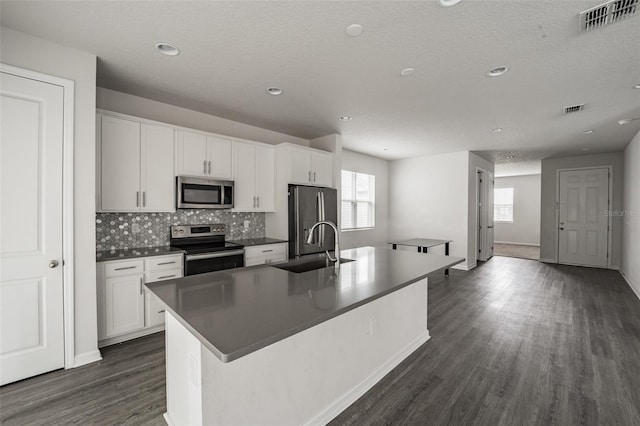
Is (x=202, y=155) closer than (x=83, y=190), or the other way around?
(x=83, y=190)

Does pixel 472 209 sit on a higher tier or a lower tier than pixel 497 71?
lower

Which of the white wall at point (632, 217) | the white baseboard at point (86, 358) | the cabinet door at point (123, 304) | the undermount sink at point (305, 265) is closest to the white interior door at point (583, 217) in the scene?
the white wall at point (632, 217)

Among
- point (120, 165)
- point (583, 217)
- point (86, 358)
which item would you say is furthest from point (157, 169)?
point (583, 217)

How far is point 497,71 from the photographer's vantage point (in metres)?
2.66

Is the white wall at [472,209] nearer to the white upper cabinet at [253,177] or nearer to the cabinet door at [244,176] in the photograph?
the white upper cabinet at [253,177]

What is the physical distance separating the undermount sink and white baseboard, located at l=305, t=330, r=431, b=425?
0.91m

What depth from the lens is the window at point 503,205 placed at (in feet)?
36.9

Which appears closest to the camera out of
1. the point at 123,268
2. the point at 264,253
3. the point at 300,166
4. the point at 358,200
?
the point at 123,268

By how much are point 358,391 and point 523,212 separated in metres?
11.5

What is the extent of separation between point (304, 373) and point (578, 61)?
10.8ft

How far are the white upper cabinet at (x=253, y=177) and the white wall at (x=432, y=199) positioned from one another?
4.11m

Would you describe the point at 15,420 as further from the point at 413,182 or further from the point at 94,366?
the point at 413,182

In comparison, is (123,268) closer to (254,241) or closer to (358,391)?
(254,241)

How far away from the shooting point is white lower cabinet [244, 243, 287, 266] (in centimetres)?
377
